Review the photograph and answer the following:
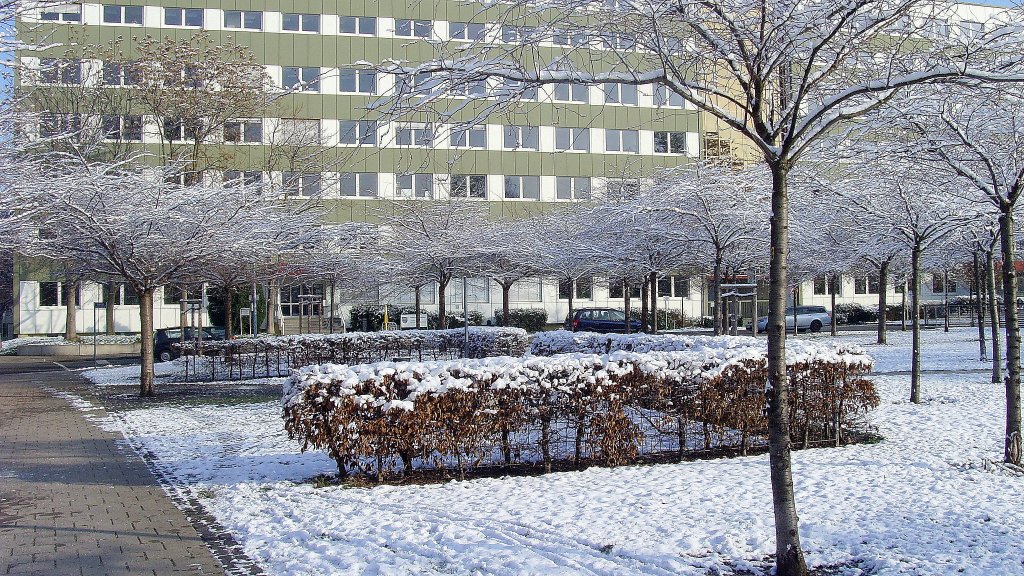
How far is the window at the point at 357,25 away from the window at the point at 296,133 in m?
10.1

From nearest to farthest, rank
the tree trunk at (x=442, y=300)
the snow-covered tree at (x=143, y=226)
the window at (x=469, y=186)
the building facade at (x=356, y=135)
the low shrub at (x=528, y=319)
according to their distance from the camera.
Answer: the snow-covered tree at (x=143, y=226) < the tree trunk at (x=442, y=300) < the window at (x=469, y=186) < the building facade at (x=356, y=135) < the low shrub at (x=528, y=319)

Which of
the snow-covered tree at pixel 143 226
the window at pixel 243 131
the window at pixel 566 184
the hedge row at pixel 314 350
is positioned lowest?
the hedge row at pixel 314 350

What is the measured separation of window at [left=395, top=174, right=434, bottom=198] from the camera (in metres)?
34.2

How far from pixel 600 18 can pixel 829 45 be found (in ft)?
5.65

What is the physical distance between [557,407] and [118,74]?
1027 inches

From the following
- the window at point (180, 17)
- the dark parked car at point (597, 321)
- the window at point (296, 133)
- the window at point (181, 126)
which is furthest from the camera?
the window at point (180, 17)

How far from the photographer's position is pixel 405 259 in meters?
28.7

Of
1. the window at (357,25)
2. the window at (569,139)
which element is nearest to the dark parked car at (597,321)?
the window at (569,139)

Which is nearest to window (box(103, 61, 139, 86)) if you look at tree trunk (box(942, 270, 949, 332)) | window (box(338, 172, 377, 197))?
window (box(338, 172, 377, 197))

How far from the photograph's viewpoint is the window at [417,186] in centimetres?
3422

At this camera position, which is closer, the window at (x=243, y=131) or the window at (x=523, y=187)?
the window at (x=243, y=131)

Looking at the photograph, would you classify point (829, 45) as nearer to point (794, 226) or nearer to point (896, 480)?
point (896, 480)

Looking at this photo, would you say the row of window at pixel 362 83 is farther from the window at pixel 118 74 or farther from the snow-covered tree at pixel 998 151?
the snow-covered tree at pixel 998 151

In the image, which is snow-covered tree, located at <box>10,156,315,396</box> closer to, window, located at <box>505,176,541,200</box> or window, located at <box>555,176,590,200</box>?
window, located at <box>505,176,541,200</box>
